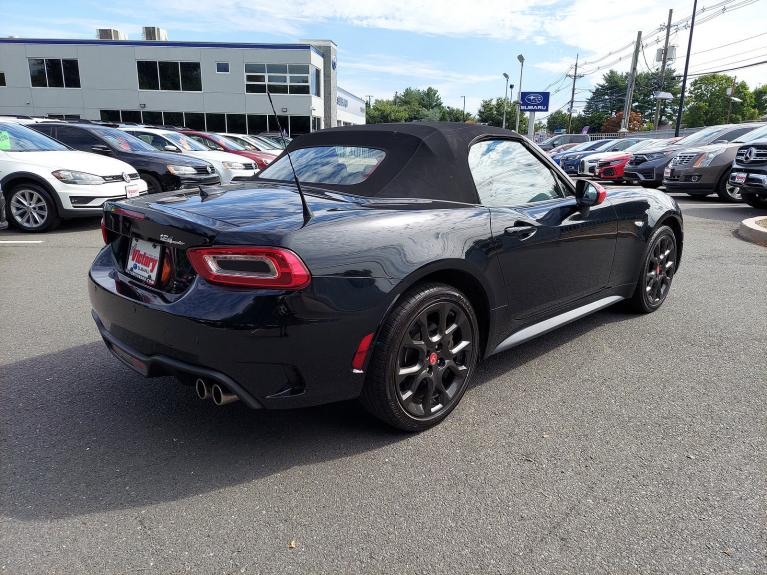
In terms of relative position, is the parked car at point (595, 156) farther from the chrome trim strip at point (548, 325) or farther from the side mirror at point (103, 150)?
the chrome trim strip at point (548, 325)

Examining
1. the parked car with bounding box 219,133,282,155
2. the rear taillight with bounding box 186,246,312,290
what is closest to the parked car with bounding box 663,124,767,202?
the parked car with bounding box 219,133,282,155

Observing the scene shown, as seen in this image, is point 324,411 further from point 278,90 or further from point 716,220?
point 278,90

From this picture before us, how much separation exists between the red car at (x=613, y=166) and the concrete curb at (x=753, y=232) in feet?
30.9

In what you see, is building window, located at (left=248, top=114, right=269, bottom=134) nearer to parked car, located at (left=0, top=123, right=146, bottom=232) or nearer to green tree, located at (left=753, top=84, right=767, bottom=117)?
parked car, located at (left=0, top=123, right=146, bottom=232)

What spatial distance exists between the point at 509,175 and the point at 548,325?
935mm

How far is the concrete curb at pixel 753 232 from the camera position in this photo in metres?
8.00

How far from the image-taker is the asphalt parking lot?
6.59ft

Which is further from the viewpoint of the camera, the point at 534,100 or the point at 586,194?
the point at 534,100

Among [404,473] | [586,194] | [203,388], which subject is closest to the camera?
[203,388]

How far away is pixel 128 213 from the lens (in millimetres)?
2768

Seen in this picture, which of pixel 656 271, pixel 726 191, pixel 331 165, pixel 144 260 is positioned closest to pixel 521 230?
pixel 331 165

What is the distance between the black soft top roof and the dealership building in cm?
3569

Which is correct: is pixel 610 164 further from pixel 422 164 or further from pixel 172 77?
pixel 172 77

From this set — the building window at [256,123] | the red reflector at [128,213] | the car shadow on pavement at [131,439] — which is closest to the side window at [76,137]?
the car shadow on pavement at [131,439]
